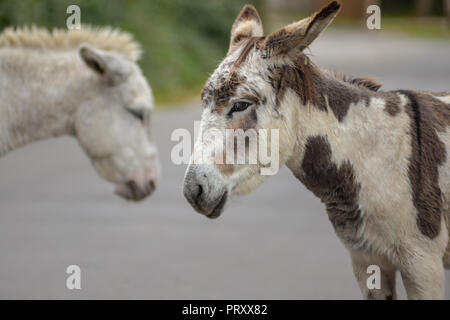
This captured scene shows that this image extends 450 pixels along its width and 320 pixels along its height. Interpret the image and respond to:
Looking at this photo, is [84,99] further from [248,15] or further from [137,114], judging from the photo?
[248,15]

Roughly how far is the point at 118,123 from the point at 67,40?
86 cm

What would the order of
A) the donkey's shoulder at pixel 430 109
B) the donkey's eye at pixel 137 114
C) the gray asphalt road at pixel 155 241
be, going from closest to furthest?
1. the donkey's shoulder at pixel 430 109
2. the donkey's eye at pixel 137 114
3. the gray asphalt road at pixel 155 241

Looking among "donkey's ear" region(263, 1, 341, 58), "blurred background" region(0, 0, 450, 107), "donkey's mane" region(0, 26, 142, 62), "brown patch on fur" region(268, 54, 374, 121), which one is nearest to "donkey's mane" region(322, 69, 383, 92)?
"brown patch on fur" region(268, 54, 374, 121)

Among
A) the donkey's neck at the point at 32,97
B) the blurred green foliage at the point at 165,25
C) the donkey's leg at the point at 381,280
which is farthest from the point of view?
the blurred green foliage at the point at 165,25

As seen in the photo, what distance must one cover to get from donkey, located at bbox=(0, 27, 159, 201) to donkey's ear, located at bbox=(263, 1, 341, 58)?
281 centimetres

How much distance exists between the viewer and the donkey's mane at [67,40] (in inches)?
256

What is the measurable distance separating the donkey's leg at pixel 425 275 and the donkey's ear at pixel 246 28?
152 centimetres

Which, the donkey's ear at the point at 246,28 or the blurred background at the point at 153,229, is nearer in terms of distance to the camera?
the donkey's ear at the point at 246,28

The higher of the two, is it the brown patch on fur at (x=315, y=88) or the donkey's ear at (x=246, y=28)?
the donkey's ear at (x=246, y=28)

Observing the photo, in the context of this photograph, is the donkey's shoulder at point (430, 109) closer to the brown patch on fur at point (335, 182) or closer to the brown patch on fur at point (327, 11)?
the brown patch on fur at point (335, 182)

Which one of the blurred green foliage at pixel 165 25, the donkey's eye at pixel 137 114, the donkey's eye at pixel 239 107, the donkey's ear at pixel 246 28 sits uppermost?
the blurred green foliage at pixel 165 25

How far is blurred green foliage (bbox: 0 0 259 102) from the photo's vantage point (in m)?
15.2

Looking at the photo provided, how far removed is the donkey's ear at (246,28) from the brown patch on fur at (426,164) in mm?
986

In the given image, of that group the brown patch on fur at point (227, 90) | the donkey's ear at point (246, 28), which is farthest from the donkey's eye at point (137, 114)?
the brown patch on fur at point (227, 90)
